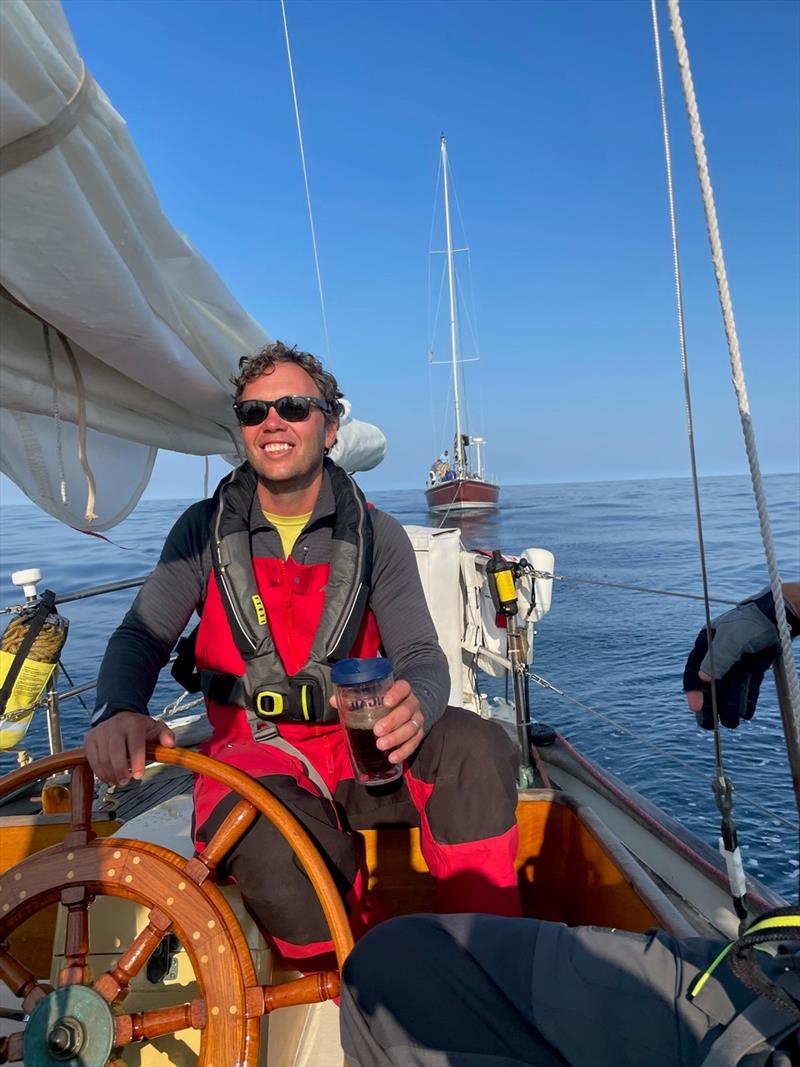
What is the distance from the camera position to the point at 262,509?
2.05m

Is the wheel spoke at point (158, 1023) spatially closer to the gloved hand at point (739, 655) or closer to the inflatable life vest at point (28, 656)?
the gloved hand at point (739, 655)

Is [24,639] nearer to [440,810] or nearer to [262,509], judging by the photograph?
[262,509]

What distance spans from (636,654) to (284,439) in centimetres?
778

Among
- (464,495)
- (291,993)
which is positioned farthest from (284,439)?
(464,495)

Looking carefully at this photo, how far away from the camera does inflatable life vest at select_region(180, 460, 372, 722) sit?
1.71 metres

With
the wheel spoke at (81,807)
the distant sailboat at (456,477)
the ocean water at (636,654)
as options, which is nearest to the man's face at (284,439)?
the wheel spoke at (81,807)

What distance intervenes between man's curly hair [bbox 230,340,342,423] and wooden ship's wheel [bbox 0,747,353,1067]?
1.24m

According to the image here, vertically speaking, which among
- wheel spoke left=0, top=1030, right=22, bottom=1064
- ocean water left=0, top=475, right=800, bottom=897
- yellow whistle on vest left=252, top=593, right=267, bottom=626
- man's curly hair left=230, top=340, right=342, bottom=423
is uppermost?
man's curly hair left=230, top=340, right=342, bottom=423

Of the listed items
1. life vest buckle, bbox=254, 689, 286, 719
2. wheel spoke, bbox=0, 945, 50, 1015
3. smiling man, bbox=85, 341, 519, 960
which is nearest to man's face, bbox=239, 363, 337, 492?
smiling man, bbox=85, 341, 519, 960

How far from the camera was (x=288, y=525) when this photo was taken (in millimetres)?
2047

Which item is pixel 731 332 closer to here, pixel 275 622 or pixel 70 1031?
pixel 275 622

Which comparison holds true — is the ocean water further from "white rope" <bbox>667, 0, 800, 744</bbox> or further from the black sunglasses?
the black sunglasses

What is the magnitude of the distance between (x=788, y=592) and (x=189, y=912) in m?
1.36

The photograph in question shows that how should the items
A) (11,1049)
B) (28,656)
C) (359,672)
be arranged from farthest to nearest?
1. (28,656)
2. (359,672)
3. (11,1049)
